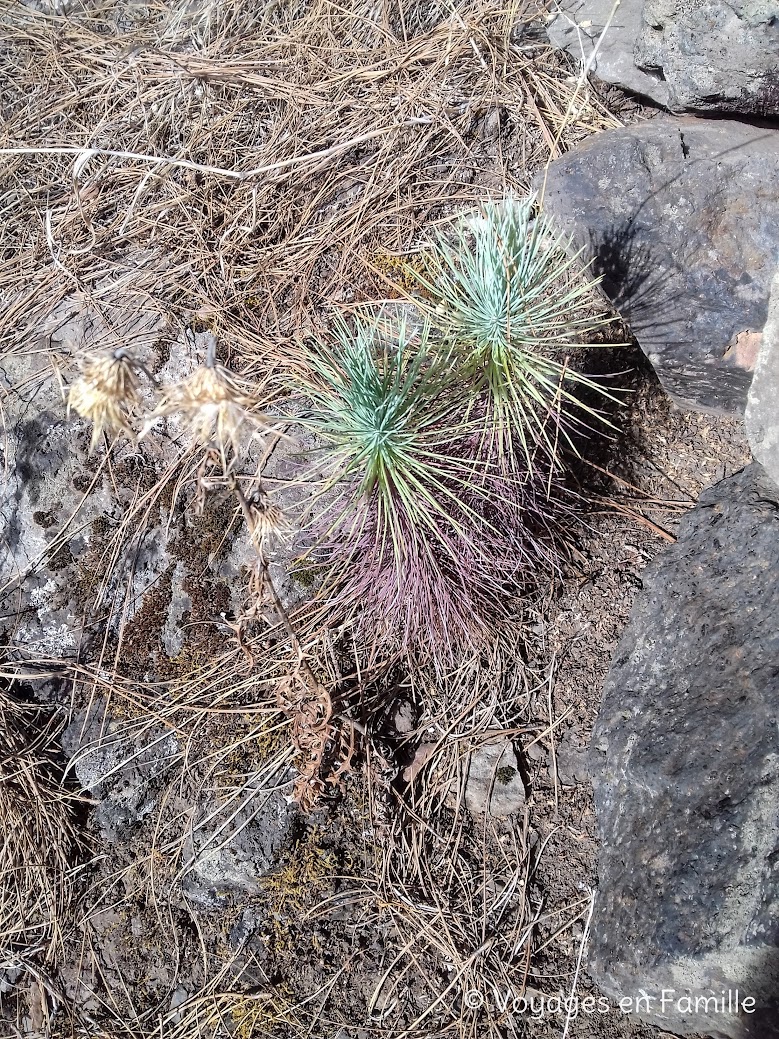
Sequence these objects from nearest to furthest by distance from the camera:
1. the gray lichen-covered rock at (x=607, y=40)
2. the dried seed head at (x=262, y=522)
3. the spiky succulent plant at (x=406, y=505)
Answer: the dried seed head at (x=262, y=522)
the spiky succulent plant at (x=406, y=505)
the gray lichen-covered rock at (x=607, y=40)

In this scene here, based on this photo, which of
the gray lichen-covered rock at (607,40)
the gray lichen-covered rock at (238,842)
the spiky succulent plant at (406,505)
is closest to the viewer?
the spiky succulent plant at (406,505)

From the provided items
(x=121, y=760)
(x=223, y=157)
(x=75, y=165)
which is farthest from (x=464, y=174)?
(x=121, y=760)

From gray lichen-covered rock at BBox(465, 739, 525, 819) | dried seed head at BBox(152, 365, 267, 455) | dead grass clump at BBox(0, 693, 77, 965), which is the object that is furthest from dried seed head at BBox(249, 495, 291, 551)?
dead grass clump at BBox(0, 693, 77, 965)

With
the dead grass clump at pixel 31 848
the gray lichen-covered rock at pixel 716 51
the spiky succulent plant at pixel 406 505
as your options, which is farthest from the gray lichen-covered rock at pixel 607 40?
the dead grass clump at pixel 31 848

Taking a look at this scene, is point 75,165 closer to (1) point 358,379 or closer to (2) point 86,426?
(2) point 86,426

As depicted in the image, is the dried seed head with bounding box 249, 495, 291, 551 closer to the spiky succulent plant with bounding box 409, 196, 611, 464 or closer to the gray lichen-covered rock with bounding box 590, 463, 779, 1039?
the spiky succulent plant with bounding box 409, 196, 611, 464

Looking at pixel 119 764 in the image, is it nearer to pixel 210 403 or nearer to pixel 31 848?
pixel 31 848

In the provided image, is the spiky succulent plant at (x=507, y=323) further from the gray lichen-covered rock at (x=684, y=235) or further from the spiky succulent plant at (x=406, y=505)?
the gray lichen-covered rock at (x=684, y=235)
